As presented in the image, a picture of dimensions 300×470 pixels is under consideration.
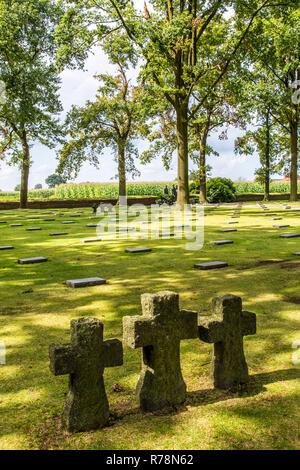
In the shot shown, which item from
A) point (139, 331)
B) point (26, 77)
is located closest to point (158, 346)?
point (139, 331)

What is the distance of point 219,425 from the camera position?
234 cm

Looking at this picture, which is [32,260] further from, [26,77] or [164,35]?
[26,77]

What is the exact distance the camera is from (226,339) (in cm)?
280

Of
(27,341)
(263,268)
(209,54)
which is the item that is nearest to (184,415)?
(27,341)

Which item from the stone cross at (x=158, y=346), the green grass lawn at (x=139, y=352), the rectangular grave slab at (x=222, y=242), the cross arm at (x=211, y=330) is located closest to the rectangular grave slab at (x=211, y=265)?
the green grass lawn at (x=139, y=352)

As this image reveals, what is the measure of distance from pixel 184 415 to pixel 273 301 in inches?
105

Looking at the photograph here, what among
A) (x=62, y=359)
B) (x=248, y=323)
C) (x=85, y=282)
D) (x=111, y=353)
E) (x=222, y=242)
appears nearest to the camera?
(x=62, y=359)

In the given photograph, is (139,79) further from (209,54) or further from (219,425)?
(219,425)

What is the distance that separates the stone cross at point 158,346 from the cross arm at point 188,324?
2cm

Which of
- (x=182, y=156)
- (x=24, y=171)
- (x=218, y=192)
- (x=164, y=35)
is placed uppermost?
(x=164, y=35)

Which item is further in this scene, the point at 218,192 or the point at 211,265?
the point at 218,192

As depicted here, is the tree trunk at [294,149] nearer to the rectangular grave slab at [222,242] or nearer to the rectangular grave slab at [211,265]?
the rectangular grave slab at [222,242]

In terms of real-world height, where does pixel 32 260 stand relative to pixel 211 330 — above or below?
below

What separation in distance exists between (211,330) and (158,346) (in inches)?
15.3
